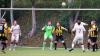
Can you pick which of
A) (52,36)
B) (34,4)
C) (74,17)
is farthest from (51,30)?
(34,4)

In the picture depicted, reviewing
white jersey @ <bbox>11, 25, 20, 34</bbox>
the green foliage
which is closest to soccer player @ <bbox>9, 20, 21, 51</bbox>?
white jersey @ <bbox>11, 25, 20, 34</bbox>

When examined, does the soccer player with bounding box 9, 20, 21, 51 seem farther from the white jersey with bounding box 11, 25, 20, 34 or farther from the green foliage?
the green foliage

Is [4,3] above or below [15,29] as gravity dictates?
above

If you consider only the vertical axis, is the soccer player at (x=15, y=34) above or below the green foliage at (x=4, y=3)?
below

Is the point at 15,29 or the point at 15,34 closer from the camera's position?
the point at 15,29

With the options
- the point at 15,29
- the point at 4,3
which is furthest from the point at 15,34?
the point at 4,3

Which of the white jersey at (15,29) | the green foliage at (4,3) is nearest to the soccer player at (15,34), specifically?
the white jersey at (15,29)

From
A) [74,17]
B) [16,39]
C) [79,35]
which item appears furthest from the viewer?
[74,17]

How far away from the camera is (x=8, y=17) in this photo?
38062 millimetres

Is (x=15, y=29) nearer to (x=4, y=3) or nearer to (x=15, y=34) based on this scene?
(x=15, y=34)

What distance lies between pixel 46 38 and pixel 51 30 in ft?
2.66

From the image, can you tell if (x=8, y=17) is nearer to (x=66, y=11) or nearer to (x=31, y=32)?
(x=31, y=32)

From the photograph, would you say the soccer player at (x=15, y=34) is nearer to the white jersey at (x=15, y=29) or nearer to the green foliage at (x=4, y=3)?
the white jersey at (x=15, y=29)

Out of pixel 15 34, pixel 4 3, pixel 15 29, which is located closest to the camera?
pixel 15 29
